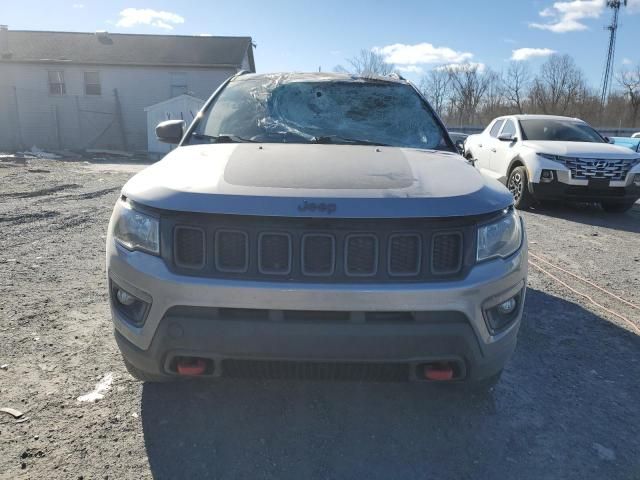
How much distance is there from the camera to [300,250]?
6.47 ft

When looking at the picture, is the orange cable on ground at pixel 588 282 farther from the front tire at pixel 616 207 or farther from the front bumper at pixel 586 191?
the front tire at pixel 616 207

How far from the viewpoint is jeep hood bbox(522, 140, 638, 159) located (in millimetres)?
8016

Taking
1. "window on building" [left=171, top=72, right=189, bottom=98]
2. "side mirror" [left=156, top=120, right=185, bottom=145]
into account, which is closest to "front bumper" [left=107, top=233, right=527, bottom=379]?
"side mirror" [left=156, top=120, right=185, bottom=145]

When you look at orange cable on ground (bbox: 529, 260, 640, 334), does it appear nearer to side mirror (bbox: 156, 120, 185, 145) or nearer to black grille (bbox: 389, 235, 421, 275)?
black grille (bbox: 389, 235, 421, 275)

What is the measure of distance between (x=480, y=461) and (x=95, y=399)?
1.98 meters

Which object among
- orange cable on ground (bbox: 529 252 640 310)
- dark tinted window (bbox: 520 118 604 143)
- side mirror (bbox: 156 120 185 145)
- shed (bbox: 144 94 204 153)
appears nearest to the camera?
side mirror (bbox: 156 120 185 145)

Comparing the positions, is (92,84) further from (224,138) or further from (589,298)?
(589,298)

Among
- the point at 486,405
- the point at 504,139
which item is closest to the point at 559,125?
the point at 504,139

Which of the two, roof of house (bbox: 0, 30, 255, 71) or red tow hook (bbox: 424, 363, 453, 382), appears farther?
roof of house (bbox: 0, 30, 255, 71)

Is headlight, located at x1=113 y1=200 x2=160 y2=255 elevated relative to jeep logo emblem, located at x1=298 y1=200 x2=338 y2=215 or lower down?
lower down

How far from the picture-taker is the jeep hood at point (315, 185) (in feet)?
6.48

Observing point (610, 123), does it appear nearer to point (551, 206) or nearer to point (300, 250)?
point (551, 206)

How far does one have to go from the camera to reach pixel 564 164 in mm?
8023

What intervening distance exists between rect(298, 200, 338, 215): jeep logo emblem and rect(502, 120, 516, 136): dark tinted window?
8.59 metres
